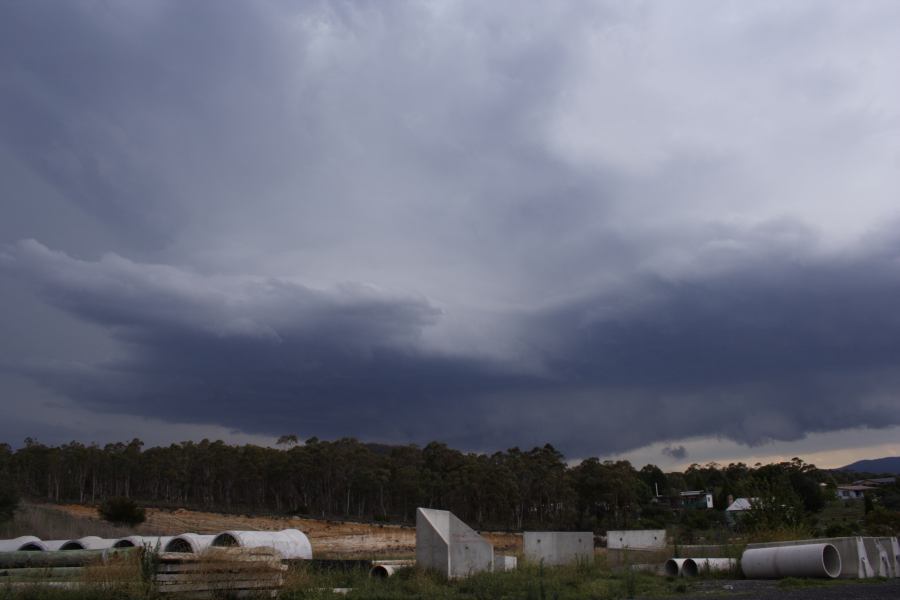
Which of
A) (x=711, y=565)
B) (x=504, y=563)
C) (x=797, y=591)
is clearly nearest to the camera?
(x=797, y=591)

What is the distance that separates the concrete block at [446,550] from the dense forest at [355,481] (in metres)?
55.4

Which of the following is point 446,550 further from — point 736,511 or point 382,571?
point 736,511

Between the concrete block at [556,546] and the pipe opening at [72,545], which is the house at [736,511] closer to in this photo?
the concrete block at [556,546]

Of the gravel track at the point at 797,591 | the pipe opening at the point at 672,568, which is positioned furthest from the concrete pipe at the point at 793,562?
the pipe opening at the point at 672,568

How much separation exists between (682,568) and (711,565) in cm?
122

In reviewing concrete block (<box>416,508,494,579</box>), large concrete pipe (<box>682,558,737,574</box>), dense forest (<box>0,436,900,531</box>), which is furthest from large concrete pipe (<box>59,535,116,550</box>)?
dense forest (<box>0,436,900,531</box>)

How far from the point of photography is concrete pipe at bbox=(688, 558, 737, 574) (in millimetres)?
24047

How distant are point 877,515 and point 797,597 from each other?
3014 centimetres

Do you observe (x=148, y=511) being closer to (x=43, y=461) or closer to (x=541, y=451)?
(x=43, y=461)

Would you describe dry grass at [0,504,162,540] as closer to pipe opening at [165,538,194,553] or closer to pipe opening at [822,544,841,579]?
pipe opening at [165,538,194,553]

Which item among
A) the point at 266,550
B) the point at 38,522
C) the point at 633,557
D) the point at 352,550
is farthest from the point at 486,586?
the point at 38,522

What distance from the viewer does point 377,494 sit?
8600cm

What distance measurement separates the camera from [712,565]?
80.4 feet

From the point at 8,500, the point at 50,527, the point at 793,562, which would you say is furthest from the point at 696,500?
the point at 793,562
